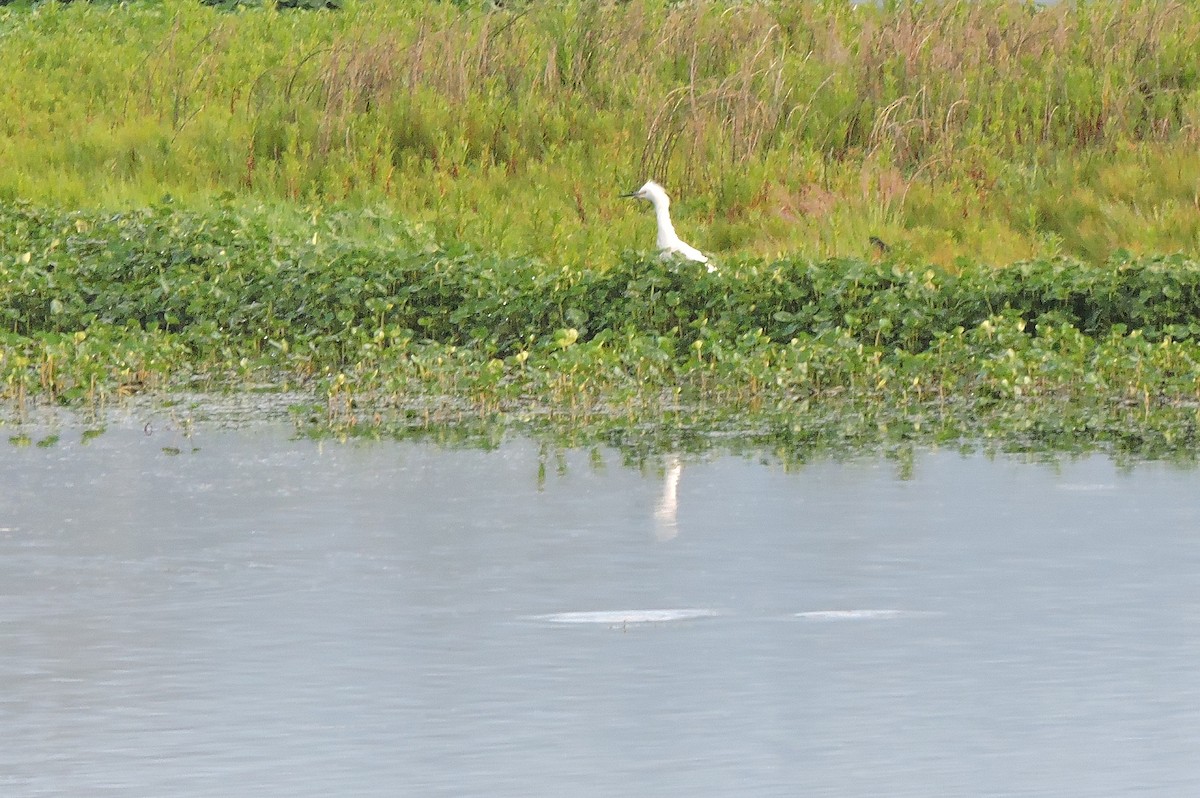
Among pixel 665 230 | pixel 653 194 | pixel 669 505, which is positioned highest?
pixel 653 194

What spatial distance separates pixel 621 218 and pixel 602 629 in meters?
9.70

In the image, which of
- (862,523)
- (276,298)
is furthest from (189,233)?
(862,523)

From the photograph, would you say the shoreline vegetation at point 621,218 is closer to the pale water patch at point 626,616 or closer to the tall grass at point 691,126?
the tall grass at point 691,126

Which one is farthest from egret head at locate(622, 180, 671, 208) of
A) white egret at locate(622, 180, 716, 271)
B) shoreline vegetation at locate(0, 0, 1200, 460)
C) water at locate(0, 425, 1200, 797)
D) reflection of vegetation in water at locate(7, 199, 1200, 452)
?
water at locate(0, 425, 1200, 797)

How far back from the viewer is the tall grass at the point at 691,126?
1489 centimetres

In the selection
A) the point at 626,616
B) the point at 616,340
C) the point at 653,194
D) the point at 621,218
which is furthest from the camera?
the point at 621,218

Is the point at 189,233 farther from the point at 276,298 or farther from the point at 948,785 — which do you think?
the point at 948,785

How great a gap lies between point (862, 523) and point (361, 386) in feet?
12.3

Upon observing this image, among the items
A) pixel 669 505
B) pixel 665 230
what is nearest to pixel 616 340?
pixel 665 230

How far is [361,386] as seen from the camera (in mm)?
10188

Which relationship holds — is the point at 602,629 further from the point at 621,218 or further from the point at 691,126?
the point at 691,126

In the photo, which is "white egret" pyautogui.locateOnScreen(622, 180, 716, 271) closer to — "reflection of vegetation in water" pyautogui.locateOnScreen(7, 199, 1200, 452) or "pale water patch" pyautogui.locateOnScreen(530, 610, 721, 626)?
"reflection of vegetation in water" pyautogui.locateOnScreen(7, 199, 1200, 452)

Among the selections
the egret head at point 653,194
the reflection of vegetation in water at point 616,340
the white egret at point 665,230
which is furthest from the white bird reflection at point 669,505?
the egret head at point 653,194

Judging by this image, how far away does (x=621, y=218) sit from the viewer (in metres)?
15.1
